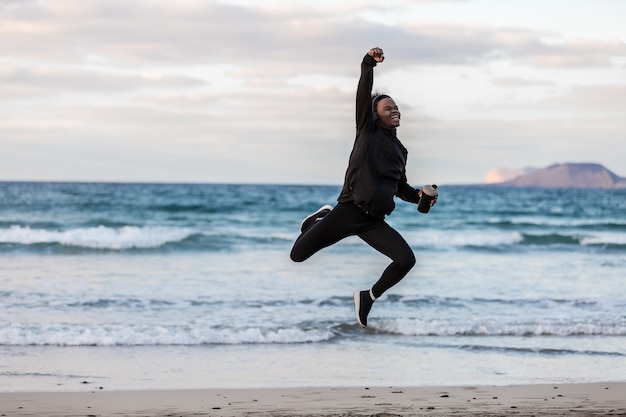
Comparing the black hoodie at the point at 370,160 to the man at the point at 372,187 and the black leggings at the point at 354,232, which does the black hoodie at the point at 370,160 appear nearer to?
the man at the point at 372,187

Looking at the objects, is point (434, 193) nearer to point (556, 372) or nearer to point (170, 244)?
point (556, 372)

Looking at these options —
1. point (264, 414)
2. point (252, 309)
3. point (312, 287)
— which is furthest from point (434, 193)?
point (312, 287)

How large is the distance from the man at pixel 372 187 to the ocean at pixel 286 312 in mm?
3058

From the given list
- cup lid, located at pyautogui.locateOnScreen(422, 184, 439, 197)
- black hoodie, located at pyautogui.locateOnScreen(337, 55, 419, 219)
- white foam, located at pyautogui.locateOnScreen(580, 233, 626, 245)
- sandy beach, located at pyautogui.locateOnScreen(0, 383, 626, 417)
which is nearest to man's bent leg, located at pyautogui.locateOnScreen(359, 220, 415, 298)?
black hoodie, located at pyautogui.locateOnScreen(337, 55, 419, 219)

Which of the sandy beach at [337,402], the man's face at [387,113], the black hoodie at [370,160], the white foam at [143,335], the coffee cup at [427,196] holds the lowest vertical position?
the sandy beach at [337,402]

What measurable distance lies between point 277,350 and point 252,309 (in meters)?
3.26

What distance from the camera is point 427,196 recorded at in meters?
7.00

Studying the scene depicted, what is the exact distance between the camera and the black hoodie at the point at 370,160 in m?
6.95

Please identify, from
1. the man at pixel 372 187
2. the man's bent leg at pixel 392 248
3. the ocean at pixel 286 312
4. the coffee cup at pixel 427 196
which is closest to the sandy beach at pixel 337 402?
the ocean at pixel 286 312

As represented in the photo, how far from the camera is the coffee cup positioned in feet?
23.0

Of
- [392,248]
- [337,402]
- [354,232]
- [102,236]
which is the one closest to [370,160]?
[354,232]

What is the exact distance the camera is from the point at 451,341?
12742 mm

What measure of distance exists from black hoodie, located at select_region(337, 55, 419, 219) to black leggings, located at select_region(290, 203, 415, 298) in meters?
0.14

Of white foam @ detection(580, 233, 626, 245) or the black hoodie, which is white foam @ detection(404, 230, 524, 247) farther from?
the black hoodie
